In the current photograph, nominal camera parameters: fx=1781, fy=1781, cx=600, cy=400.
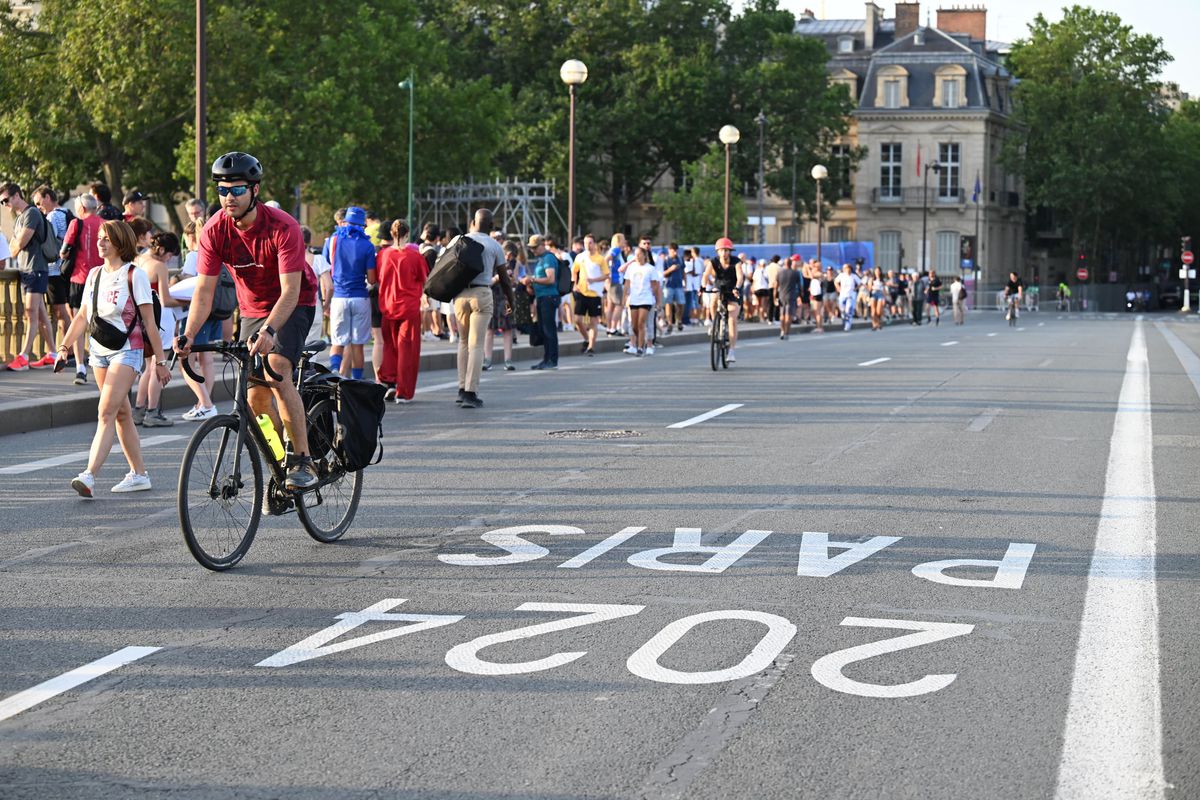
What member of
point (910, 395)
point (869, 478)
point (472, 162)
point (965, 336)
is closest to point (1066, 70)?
point (472, 162)

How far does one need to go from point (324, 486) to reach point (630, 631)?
2.61 metres

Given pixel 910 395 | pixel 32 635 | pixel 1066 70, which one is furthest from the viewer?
pixel 1066 70

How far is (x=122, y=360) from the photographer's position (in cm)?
1051

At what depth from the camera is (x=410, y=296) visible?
17.2 m

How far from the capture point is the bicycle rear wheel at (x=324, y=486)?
28.6 feet

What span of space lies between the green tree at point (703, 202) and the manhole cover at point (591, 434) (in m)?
57.2

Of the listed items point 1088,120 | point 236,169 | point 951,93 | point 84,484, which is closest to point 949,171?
point 951,93

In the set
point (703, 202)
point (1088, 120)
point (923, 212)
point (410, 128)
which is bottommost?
point (703, 202)

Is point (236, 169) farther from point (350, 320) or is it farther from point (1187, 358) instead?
point (1187, 358)

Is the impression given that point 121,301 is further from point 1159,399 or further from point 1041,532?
point 1159,399

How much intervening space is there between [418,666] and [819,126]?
72.3 metres

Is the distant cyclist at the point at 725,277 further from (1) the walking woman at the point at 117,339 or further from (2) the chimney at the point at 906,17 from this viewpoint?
(2) the chimney at the point at 906,17

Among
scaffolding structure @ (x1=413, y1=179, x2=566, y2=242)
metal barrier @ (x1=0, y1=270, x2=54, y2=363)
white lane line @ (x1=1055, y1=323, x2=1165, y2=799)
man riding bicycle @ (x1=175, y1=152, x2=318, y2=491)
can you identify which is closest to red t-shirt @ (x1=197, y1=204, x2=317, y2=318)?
man riding bicycle @ (x1=175, y1=152, x2=318, y2=491)

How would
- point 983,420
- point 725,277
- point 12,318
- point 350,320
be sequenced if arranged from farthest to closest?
1. point 725,277
2. point 12,318
3. point 350,320
4. point 983,420
